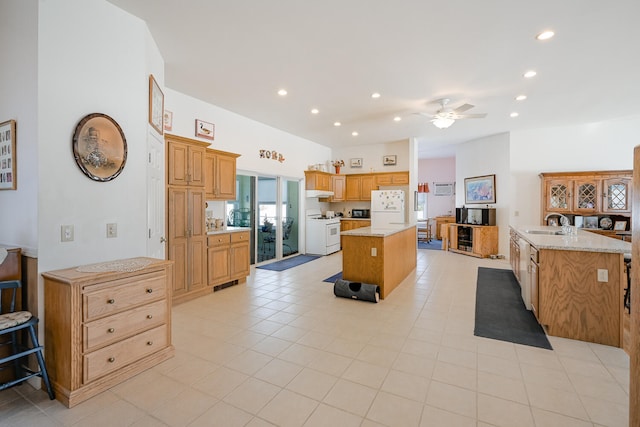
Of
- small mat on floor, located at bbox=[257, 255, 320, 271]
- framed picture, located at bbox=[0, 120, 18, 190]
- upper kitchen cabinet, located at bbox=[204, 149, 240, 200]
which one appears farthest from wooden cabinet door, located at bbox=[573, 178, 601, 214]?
framed picture, located at bbox=[0, 120, 18, 190]

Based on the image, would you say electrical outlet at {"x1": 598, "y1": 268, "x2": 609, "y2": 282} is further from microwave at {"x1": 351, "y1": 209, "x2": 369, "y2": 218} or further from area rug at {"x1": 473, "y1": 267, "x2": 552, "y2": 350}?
microwave at {"x1": 351, "y1": 209, "x2": 369, "y2": 218}

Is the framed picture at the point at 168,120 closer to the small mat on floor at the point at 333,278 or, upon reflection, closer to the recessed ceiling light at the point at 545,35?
the small mat on floor at the point at 333,278

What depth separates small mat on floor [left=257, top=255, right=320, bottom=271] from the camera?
6.03 m

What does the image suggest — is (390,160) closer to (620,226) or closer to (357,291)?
(620,226)

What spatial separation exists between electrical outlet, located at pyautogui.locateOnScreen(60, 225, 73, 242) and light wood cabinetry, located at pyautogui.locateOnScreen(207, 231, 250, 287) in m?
2.10

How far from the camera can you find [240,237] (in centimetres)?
486

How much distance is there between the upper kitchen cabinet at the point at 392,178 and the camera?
7.83m

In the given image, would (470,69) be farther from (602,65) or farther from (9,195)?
(9,195)

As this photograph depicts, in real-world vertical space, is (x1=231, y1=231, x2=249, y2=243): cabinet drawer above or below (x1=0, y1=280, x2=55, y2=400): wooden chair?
above

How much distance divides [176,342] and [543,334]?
3.70 metres

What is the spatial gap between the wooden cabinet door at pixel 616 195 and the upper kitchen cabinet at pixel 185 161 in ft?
25.1

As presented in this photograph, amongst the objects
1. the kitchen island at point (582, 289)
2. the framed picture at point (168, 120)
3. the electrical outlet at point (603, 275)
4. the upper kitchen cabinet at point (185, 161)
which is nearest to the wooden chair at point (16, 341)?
the upper kitchen cabinet at point (185, 161)

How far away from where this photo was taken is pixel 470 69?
3688 mm

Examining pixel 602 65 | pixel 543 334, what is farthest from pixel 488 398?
pixel 602 65
